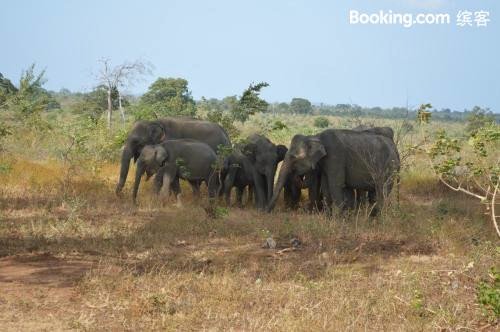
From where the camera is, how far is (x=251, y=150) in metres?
13.3

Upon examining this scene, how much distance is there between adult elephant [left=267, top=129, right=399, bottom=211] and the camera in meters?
11.9

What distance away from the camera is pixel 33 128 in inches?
698

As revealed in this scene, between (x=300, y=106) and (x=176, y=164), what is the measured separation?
69197 millimetres

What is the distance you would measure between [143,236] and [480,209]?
7.09 metres

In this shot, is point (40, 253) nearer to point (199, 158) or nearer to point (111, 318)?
point (111, 318)

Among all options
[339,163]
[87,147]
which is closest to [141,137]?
[87,147]

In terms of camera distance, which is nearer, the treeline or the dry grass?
the dry grass

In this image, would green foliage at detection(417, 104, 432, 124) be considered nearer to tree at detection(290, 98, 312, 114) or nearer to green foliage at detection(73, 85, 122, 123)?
green foliage at detection(73, 85, 122, 123)

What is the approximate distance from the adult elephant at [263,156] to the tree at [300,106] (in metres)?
67.3

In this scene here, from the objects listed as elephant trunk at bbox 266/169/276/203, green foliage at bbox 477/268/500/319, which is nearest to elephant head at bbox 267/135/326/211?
elephant trunk at bbox 266/169/276/203

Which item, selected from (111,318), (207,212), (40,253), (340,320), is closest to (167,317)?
(111,318)

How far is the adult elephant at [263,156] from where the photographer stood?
42.9 ft

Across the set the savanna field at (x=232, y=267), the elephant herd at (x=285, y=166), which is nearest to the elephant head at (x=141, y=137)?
the elephant herd at (x=285, y=166)

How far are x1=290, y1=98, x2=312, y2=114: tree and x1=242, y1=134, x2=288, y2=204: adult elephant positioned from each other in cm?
6727
